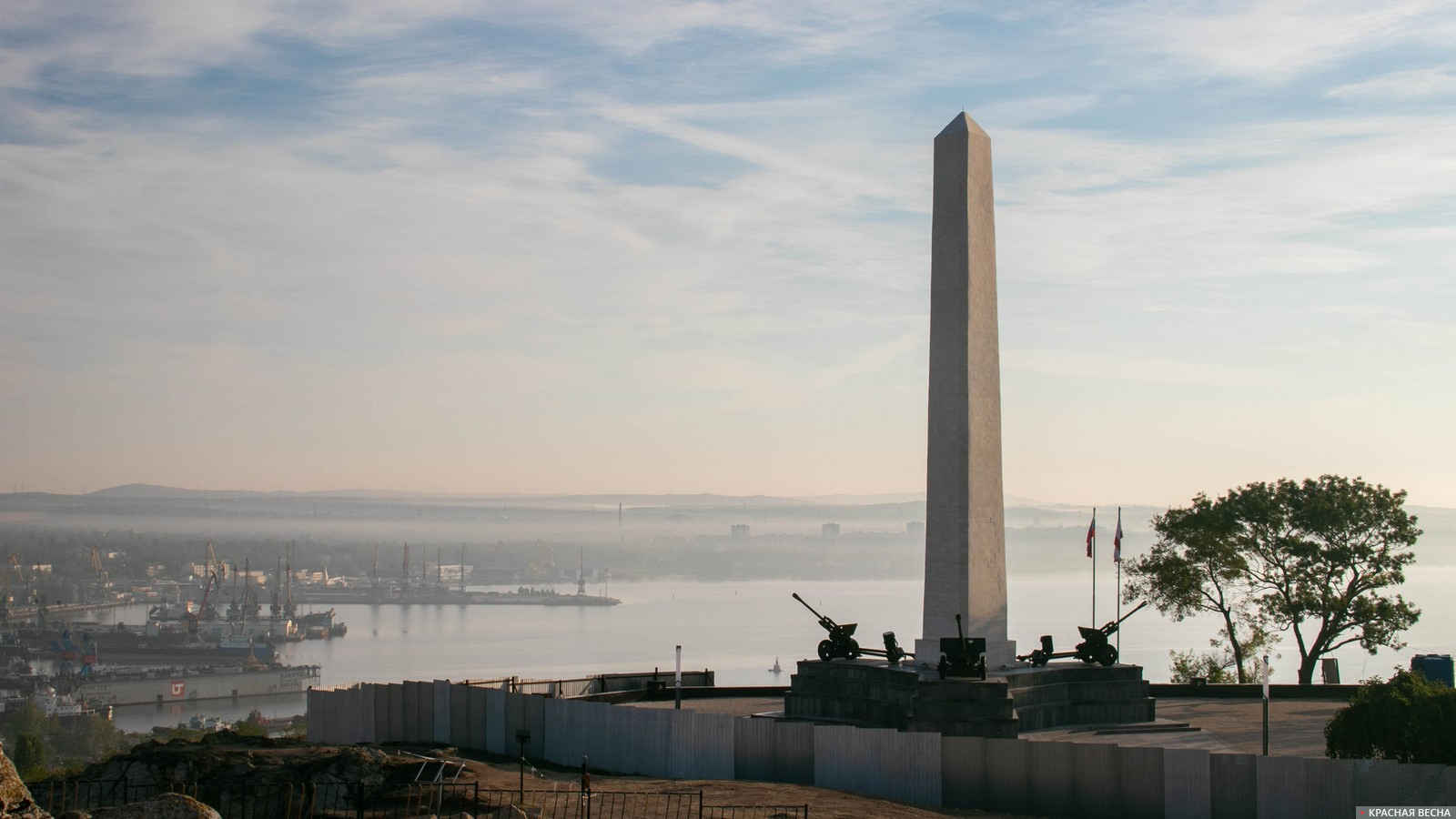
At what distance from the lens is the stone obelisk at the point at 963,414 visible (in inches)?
1109

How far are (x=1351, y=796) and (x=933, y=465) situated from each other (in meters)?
11.5

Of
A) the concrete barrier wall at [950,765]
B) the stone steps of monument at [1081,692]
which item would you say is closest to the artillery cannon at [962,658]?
the stone steps of monument at [1081,692]

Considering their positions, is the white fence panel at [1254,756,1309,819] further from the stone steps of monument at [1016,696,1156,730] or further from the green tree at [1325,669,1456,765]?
the stone steps of monument at [1016,696,1156,730]

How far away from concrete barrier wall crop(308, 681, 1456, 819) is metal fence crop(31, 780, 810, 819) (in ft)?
7.99

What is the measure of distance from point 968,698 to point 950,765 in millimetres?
4926

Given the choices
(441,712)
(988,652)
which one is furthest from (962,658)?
(441,712)

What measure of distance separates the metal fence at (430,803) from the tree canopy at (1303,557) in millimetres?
23208

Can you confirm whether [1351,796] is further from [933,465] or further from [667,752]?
[933,465]

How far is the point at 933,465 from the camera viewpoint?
93.7 feet

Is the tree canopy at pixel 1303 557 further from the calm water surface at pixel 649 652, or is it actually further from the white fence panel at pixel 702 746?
the calm water surface at pixel 649 652

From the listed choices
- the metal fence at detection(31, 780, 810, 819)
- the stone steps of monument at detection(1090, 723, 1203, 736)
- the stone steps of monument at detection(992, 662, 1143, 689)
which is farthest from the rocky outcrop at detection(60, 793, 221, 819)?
the stone steps of monument at detection(1090, 723, 1203, 736)

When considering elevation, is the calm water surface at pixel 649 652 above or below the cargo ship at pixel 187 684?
above

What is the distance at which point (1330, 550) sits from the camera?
3812 centimetres

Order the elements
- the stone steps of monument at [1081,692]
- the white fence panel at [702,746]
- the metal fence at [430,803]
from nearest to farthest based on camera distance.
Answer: the metal fence at [430,803]
the white fence panel at [702,746]
the stone steps of monument at [1081,692]
